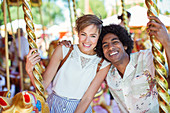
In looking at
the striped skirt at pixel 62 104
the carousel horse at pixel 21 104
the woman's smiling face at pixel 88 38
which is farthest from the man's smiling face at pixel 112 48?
the carousel horse at pixel 21 104

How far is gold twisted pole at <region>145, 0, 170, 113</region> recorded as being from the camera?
99 centimetres

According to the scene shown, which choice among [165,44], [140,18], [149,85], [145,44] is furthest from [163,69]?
Answer: [140,18]

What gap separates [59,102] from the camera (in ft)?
5.79

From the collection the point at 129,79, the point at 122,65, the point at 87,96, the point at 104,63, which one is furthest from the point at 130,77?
the point at 87,96

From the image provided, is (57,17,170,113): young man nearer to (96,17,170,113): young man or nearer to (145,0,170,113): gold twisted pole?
(96,17,170,113): young man

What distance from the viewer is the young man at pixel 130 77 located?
1.63 meters

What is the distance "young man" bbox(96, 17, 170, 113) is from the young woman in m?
0.12

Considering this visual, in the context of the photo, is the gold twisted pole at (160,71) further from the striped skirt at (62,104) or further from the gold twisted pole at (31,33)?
the striped skirt at (62,104)

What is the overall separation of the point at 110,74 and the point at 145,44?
9.70ft

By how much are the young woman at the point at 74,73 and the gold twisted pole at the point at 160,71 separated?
81cm

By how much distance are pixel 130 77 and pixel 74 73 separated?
56 cm

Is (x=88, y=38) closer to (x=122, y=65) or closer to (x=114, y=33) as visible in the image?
(x=114, y=33)

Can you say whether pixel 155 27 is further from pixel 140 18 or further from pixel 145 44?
pixel 140 18

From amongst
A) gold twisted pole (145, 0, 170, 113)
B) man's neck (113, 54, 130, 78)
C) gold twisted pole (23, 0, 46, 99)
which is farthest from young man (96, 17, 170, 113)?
gold twisted pole (23, 0, 46, 99)
